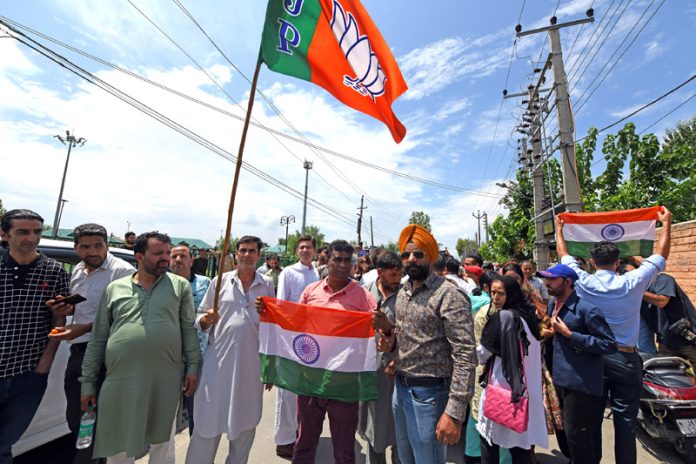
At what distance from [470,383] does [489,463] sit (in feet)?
3.66

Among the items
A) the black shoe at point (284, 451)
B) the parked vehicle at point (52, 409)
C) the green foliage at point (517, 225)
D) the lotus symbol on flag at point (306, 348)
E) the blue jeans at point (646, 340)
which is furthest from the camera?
the green foliage at point (517, 225)

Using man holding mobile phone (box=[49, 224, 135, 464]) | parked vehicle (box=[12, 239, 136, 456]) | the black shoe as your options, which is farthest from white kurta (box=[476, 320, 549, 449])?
parked vehicle (box=[12, 239, 136, 456])

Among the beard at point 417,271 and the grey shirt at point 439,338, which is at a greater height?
the beard at point 417,271

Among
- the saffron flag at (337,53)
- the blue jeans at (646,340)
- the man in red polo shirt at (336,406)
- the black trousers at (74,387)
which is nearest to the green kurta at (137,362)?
the black trousers at (74,387)

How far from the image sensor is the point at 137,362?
92.4 inches

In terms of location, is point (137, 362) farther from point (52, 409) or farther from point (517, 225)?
point (517, 225)

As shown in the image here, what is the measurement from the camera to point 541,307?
426 cm

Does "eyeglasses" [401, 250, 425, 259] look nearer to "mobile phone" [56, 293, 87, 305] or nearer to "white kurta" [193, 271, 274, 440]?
"white kurta" [193, 271, 274, 440]

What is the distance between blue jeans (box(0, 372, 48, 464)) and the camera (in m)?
2.35

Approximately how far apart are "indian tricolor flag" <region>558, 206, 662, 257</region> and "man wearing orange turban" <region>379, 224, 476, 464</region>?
3693mm

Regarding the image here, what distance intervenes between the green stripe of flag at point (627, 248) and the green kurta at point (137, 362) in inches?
199

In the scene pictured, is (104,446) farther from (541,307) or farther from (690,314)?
(690,314)

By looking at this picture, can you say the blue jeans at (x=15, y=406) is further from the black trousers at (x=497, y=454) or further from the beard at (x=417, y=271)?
the black trousers at (x=497, y=454)

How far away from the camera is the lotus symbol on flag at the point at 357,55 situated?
125 inches
